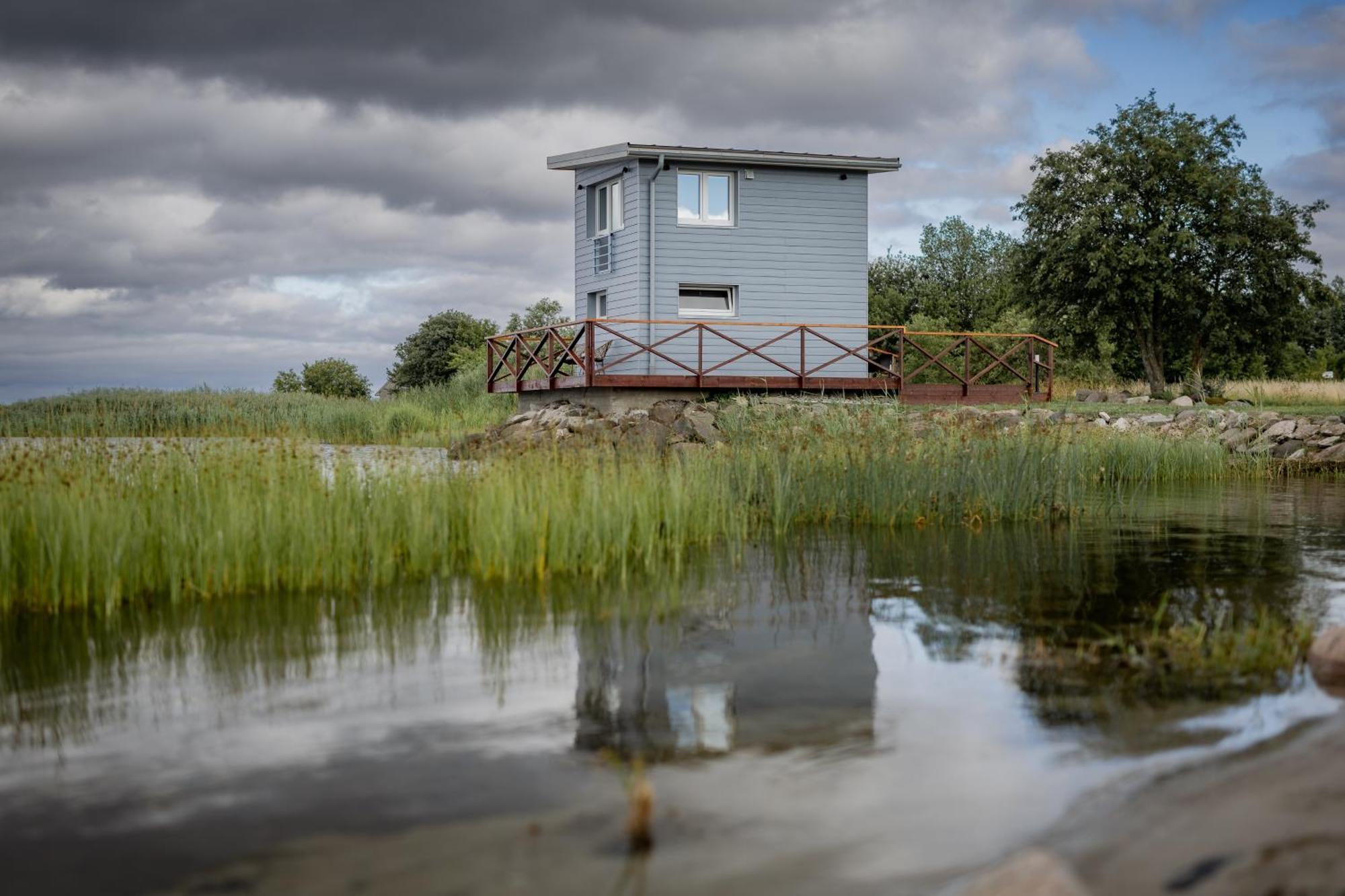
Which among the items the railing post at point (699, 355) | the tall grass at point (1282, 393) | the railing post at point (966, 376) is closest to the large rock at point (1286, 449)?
the tall grass at point (1282, 393)

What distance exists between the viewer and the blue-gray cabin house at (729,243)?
2420 centimetres

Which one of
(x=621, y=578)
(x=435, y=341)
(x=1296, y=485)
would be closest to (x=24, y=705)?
(x=621, y=578)

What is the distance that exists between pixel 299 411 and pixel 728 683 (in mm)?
20807

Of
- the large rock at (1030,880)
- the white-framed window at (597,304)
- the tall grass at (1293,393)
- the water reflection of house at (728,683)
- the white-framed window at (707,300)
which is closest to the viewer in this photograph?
the large rock at (1030,880)

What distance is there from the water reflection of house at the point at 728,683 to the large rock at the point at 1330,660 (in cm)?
202

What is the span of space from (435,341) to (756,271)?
1988 cm

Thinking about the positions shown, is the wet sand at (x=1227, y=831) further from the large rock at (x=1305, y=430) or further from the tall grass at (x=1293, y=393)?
the tall grass at (x=1293, y=393)

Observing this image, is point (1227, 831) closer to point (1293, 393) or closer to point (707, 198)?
point (707, 198)

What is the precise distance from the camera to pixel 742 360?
2416 cm

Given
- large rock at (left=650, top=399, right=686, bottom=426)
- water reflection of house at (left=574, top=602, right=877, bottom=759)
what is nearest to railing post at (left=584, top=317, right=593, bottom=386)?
large rock at (left=650, top=399, right=686, bottom=426)

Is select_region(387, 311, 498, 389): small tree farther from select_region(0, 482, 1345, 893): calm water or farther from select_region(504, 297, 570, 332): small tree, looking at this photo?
select_region(0, 482, 1345, 893): calm water

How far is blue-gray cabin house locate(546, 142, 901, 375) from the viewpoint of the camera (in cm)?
2420

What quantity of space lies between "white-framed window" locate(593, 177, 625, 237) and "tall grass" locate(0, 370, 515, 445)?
4.87 m

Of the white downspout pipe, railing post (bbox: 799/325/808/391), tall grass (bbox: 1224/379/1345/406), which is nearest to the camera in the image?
railing post (bbox: 799/325/808/391)
